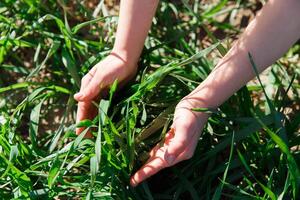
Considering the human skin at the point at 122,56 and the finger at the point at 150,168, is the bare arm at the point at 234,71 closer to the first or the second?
the finger at the point at 150,168

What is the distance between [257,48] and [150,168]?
32 centimetres

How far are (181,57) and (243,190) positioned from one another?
17.0 inches

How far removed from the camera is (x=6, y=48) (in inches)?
60.2

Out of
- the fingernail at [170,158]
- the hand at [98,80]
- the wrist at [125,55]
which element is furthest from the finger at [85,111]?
the fingernail at [170,158]

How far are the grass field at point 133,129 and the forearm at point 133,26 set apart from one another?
0.06 metres

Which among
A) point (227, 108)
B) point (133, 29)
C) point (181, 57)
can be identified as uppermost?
point (133, 29)

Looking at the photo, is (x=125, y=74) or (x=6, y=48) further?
(x=6, y=48)

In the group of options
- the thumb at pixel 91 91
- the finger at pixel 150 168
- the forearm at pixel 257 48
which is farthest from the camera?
the thumb at pixel 91 91

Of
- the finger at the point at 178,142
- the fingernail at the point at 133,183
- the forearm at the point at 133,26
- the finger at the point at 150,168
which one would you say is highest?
the forearm at the point at 133,26

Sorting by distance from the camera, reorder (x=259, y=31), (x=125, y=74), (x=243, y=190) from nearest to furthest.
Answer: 1. (x=259, y=31)
2. (x=243, y=190)
3. (x=125, y=74)

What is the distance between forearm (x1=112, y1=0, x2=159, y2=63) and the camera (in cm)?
125

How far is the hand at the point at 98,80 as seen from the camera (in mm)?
1280

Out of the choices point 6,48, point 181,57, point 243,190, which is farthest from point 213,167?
point 6,48

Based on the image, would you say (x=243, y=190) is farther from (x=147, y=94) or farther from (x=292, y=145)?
(x=147, y=94)
